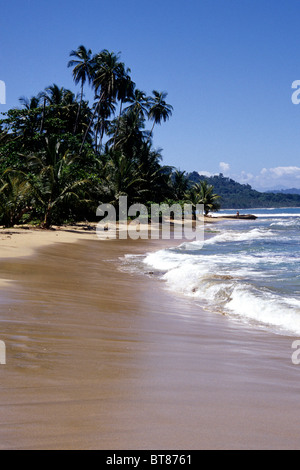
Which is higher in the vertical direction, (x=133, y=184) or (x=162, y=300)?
(x=133, y=184)

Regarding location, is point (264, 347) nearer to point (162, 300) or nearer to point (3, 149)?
point (162, 300)

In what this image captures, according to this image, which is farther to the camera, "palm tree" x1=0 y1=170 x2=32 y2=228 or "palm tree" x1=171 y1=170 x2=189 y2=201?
"palm tree" x1=171 y1=170 x2=189 y2=201

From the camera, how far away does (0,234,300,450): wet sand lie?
1.85 meters

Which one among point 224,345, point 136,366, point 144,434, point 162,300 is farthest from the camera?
point 162,300

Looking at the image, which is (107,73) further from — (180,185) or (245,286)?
(245,286)

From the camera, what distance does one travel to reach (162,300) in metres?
6.26

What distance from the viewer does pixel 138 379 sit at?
261 cm

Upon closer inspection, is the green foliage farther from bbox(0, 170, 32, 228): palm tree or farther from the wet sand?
the wet sand

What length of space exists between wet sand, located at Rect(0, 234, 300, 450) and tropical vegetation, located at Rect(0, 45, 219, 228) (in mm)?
15027

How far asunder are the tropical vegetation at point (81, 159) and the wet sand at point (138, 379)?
1503 cm

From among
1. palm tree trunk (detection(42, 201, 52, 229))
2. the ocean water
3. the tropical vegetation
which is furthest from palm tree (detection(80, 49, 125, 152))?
the ocean water

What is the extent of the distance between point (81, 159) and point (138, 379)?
85.1ft

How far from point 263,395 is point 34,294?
372 centimetres
